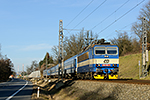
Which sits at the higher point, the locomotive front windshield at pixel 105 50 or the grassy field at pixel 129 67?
the locomotive front windshield at pixel 105 50

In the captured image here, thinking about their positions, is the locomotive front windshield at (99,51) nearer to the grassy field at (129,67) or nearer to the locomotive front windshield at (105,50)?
the locomotive front windshield at (105,50)

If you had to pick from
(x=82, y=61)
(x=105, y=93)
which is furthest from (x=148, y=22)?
(x=105, y=93)

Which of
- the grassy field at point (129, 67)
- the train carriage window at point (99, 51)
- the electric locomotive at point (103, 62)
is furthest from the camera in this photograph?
the grassy field at point (129, 67)

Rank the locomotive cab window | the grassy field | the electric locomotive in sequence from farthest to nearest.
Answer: the grassy field < the locomotive cab window < the electric locomotive

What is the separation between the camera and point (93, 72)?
22578 mm

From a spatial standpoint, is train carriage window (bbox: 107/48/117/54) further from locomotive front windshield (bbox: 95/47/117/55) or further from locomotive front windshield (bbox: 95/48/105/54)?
locomotive front windshield (bbox: 95/48/105/54)

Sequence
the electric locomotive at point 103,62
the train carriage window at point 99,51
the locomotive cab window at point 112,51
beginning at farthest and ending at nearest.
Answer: the locomotive cab window at point 112,51
the train carriage window at point 99,51
the electric locomotive at point 103,62

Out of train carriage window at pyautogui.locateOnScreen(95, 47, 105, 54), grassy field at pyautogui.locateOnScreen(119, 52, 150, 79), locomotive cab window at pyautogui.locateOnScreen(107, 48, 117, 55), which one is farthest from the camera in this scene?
grassy field at pyautogui.locateOnScreen(119, 52, 150, 79)

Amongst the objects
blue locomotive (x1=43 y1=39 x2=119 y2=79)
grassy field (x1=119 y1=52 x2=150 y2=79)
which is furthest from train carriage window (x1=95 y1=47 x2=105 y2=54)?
grassy field (x1=119 y1=52 x2=150 y2=79)

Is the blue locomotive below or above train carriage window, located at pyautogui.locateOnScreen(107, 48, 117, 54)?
below

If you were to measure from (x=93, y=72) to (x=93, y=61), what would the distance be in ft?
3.73

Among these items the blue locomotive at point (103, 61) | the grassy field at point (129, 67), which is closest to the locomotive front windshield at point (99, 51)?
the blue locomotive at point (103, 61)

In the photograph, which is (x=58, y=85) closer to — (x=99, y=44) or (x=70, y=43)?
(x=99, y=44)

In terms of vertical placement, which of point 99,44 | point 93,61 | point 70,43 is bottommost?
point 93,61
